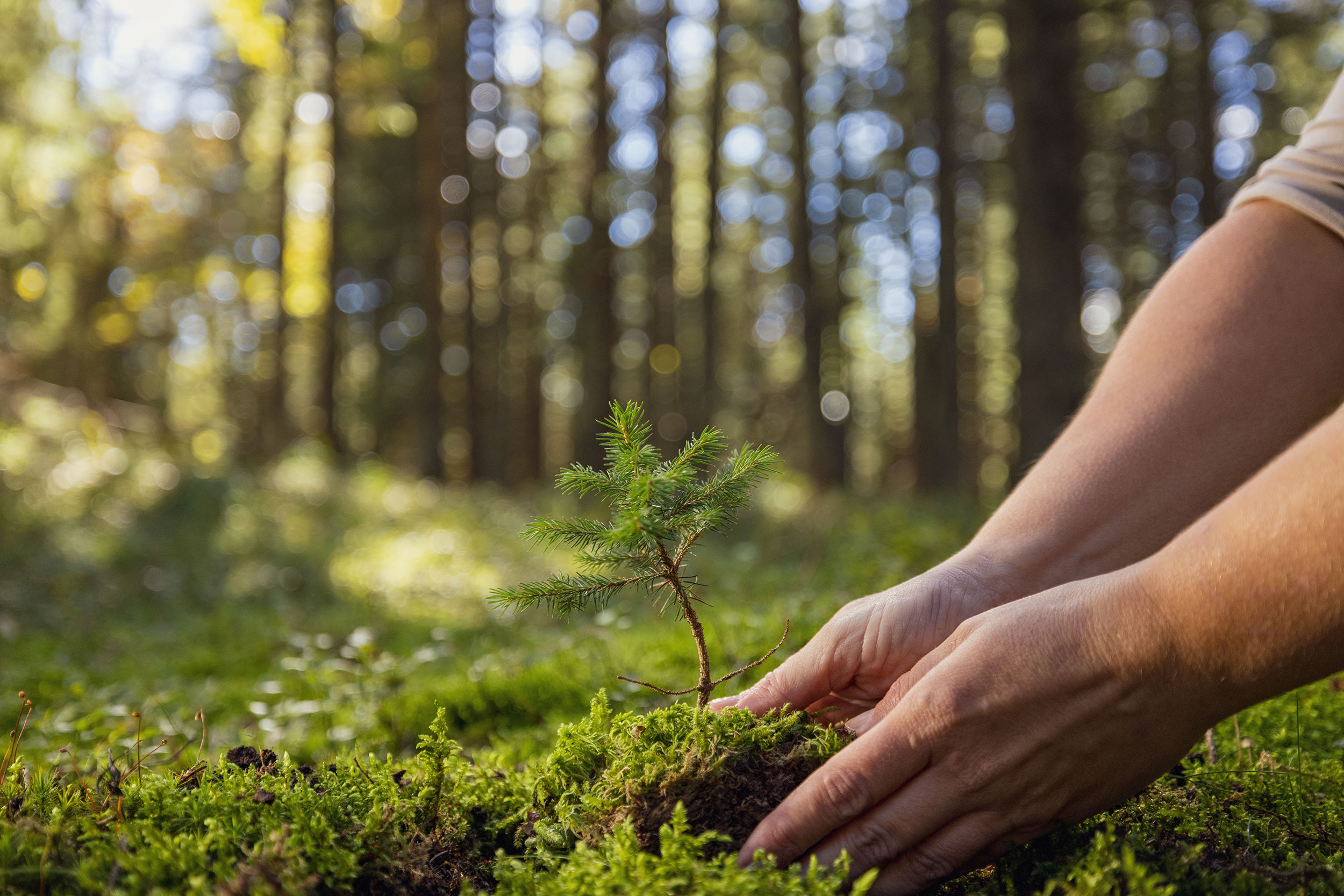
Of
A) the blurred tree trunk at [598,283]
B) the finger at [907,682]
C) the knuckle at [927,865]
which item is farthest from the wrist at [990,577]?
the blurred tree trunk at [598,283]

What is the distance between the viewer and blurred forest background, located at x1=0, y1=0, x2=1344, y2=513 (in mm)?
A: 11719

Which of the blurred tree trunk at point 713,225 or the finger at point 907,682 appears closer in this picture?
the finger at point 907,682

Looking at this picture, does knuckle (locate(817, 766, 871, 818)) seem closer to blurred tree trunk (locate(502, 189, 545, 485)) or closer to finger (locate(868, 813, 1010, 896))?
finger (locate(868, 813, 1010, 896))

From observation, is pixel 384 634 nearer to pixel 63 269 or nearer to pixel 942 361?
pixel 942 361

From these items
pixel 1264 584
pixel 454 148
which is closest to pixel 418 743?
pixel 1264 584

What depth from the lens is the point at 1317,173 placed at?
2012 mm

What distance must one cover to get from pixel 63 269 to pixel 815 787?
22772mm

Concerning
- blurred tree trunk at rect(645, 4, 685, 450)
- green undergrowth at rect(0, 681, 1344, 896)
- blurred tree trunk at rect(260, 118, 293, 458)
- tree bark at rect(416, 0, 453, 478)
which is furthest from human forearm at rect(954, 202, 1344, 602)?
blurred tree trunk at rect(260, 118, 293, 458)

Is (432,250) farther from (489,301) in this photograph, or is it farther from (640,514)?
(640,514)

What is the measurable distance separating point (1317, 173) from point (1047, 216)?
8057mm

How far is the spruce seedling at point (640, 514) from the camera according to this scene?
1628 mm

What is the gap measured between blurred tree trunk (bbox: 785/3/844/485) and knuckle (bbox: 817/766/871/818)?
1235 centimetres

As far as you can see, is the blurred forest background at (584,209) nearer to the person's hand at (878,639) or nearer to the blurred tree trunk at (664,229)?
the blurred tree trunk at (664,229)

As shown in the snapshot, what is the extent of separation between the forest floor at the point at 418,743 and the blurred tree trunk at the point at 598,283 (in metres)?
8.68
